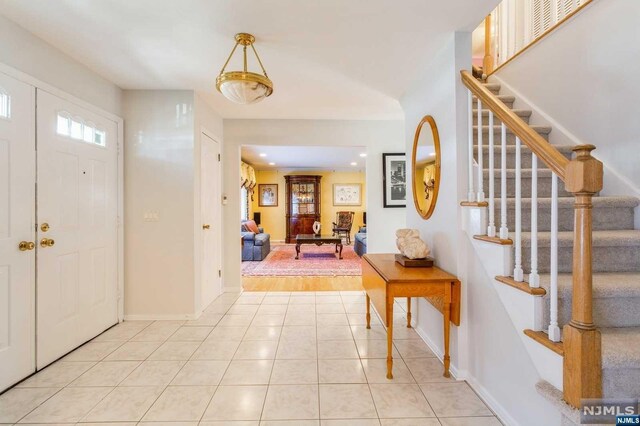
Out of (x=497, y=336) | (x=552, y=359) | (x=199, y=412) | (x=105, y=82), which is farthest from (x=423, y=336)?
(x=105, y=82)

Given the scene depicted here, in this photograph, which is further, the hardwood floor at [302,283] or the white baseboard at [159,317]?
the hardwood floor at [302,283]

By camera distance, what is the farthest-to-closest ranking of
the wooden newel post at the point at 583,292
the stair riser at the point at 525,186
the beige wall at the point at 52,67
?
the stair riser at the point at 525,186 → the beige wall at the point at 52,67 → the wooden newel post at the point at 583,292

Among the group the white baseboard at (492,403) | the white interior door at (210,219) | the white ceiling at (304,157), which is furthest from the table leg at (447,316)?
the white ceiling at (304,157)

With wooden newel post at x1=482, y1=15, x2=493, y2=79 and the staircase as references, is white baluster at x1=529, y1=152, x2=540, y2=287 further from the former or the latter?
wooden newel post at x1=482, y1=15, x2=493, y2=79

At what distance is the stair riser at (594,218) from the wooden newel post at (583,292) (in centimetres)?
89

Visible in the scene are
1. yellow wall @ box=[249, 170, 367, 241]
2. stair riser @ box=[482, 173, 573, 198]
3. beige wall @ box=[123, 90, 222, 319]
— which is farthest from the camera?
yellow wall @ box=[249, 170, 367, 241]

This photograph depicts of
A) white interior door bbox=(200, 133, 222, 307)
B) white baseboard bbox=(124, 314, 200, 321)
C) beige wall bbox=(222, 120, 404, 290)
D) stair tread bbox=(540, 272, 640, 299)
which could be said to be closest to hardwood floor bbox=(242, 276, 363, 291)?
beige wall bbox=(222, 120, 404, 290)

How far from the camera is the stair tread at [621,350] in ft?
3.73

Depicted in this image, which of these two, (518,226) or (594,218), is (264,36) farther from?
(594,218)

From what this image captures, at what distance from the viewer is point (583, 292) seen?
3.57 ft

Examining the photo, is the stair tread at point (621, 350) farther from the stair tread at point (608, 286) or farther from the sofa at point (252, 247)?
the sofa at point (252, 247)

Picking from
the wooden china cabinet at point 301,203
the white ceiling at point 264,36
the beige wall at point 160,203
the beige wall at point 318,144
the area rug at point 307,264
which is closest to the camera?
the white ceiling at point 264,36

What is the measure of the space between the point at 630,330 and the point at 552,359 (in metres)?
0.48

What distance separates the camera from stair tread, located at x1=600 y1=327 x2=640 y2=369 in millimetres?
1138
